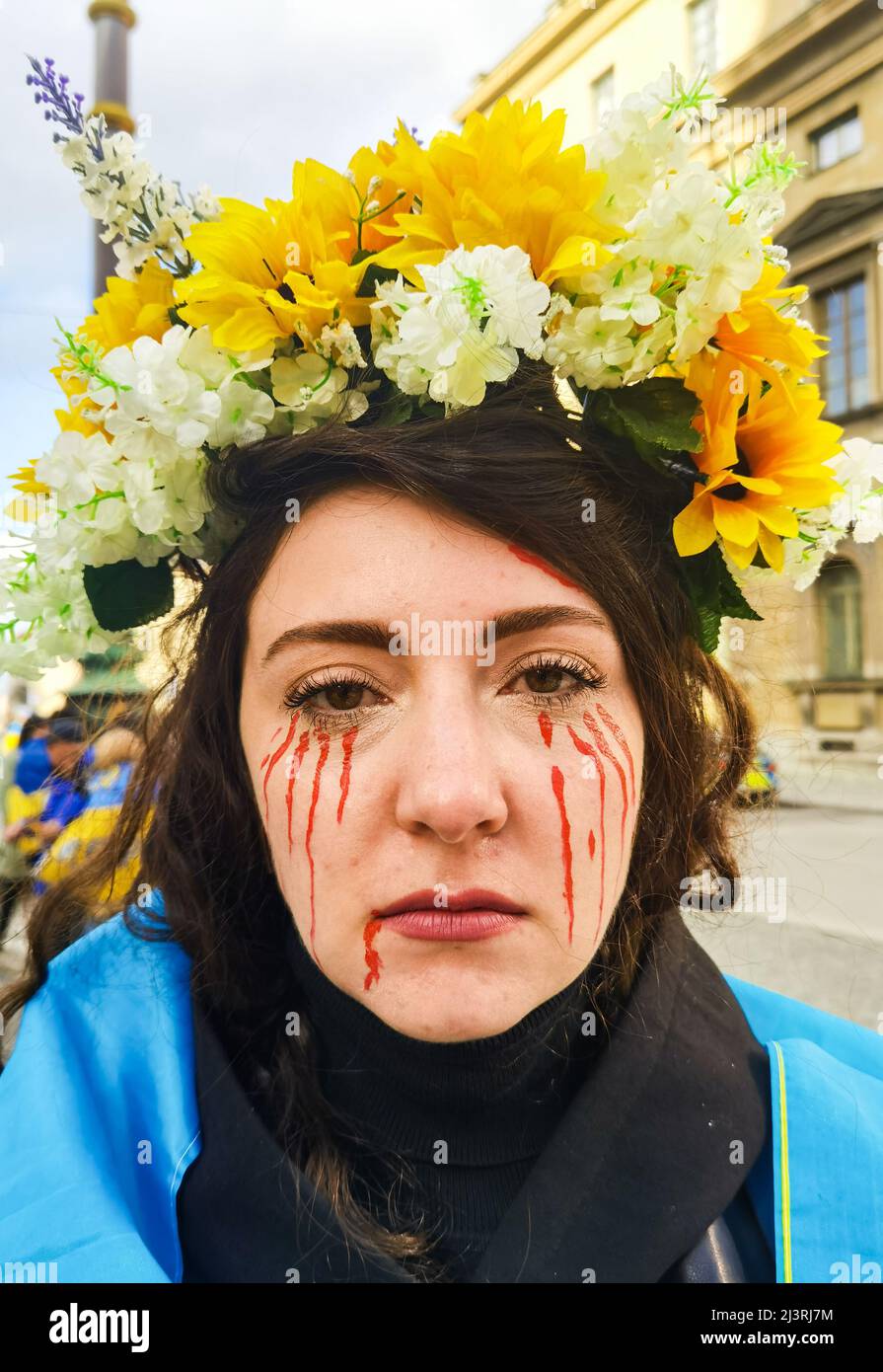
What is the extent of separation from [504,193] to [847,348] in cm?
1409

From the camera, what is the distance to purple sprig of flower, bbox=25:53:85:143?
1.33m

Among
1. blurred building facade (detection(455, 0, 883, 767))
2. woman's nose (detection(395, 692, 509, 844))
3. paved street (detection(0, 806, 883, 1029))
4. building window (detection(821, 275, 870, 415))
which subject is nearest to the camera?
woman's nose (detection(395, 692, 509, 844))

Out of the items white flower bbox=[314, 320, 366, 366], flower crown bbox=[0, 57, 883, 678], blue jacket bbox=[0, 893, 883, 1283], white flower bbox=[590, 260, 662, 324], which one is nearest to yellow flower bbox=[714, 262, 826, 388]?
flower crown bbox=[0, 57, 883, 678]

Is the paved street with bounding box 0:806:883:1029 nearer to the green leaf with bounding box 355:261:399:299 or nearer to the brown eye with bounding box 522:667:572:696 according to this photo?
the brown eye with bounding box 522:667:572:696

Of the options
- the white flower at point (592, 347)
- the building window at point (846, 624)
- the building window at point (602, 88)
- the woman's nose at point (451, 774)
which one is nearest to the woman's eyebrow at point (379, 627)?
the woman's nose at point (451, 774)

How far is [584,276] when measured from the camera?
1.29 meters

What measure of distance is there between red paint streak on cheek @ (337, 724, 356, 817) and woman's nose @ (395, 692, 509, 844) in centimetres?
8

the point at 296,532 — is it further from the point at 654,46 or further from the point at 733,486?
the point at 654,46

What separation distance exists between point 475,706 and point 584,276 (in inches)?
23.7

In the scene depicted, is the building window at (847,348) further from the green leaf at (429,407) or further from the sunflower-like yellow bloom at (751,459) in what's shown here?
the green leaf at (429,407)

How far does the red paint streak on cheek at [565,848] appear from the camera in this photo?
122cm

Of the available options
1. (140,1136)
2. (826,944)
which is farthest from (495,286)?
(826,944)

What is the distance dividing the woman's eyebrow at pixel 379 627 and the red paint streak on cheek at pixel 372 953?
0.34 metres
